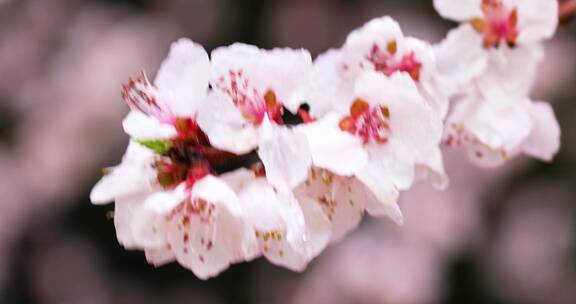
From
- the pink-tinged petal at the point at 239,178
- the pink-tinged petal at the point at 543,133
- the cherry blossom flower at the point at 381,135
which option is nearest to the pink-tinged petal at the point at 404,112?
the cherry blossom flower at the point at 381,135

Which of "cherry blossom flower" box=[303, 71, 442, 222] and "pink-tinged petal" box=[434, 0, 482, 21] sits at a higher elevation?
"pink-tinged petal" box=[434, 0, 482, 21]

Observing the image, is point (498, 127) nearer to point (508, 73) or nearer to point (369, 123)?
point (508, 73)

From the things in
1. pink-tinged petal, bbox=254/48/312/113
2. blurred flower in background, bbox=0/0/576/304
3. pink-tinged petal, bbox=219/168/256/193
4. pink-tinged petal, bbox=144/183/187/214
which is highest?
pink-tinged petal, bbox=254/48/312/113

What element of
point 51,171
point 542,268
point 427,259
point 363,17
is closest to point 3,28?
point 51,171

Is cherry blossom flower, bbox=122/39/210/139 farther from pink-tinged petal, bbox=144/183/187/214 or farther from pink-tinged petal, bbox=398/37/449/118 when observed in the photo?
pink-tinged petal, bbox=398/37/449/118

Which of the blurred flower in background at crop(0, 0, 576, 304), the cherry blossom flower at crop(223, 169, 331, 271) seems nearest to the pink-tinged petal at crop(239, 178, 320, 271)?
the cherry blossom flower at crop(223, 169, 331, 271)

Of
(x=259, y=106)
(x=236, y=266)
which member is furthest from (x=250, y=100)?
(x=236, y=266)

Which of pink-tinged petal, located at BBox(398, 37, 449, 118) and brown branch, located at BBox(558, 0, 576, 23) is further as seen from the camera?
brown branch, located at BBox(558, 0, 576, 23)
